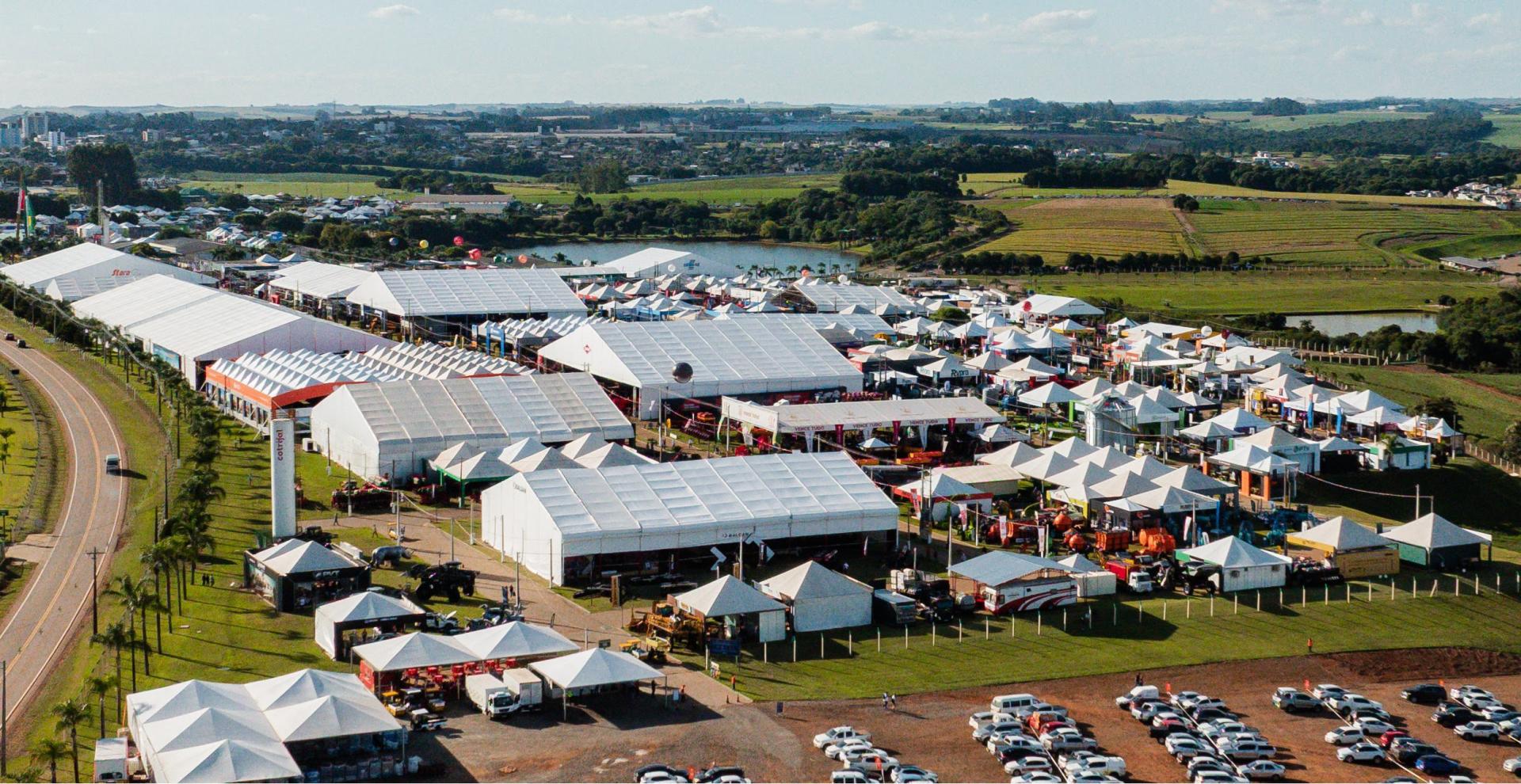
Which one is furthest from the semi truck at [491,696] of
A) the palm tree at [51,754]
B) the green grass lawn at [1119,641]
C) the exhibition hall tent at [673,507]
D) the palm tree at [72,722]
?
the exhibition hall tent at [673,507]

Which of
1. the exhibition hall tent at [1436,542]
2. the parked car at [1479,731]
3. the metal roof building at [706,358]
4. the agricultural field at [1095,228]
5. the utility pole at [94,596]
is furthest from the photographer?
the agricultural field at [1095,228]

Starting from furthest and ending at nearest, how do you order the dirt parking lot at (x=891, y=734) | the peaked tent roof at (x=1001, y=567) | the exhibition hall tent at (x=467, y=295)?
the exhibition hall tent at (x=467, y=295) < the peaked tent roof at (x=1001, y=567) < the dirt parking lot at (x=891, y=734)

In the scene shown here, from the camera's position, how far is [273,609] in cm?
2962

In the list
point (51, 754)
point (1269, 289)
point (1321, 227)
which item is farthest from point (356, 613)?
point (1321, 227)

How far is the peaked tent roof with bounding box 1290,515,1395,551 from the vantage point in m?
33.5

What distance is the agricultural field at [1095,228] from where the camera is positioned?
99.2 meters

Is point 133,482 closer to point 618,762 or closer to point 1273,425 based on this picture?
point 618,762

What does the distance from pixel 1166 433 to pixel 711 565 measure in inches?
730

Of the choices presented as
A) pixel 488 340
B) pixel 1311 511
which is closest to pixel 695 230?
pixel 488 340

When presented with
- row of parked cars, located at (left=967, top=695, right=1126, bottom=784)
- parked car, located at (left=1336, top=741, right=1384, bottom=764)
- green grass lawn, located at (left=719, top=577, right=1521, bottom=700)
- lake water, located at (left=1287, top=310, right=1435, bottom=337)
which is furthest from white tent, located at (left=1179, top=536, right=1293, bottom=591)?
lake water, located at (left=1287, top=310, right=1435, bottom=337)

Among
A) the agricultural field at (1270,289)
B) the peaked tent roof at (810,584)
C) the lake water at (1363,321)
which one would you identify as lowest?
the peaked tent roof at (810,584)

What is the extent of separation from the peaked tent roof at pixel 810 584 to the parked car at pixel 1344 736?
860 cm

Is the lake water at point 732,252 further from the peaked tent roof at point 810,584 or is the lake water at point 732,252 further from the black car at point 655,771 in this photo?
the black car at point 655,771

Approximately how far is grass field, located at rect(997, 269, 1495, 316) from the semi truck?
56.5 m
